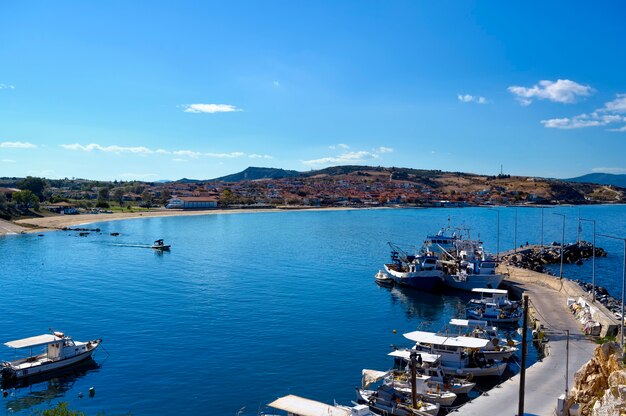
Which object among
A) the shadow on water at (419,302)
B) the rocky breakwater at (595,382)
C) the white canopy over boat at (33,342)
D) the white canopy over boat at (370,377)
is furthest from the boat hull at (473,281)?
the white canopy over boat at (33,342)

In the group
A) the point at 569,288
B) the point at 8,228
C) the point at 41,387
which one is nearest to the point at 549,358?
the point at 569,288

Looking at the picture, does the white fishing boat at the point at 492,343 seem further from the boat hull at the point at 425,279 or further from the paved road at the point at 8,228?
the paved road at the point at 8,228

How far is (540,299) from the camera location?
1671 inches

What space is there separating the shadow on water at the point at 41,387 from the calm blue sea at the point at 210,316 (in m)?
0.13

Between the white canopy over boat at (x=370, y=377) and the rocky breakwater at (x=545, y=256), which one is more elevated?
the rocky breakwater at (x=545, y=256)

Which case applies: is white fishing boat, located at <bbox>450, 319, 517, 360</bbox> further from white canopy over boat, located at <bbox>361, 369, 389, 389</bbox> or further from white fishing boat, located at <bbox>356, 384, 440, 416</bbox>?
white fishing boat, located at <bbox>356, 384, 440, 416</bbox>

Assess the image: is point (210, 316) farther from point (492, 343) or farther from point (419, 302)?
point (492, 343)

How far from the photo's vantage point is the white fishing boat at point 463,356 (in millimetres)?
28141

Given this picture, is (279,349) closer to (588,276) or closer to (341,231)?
(588,276)

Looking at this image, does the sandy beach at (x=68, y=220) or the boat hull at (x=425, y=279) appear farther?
the sandy beach at (x=68, y=220)

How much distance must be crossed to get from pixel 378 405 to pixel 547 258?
61.4 metres

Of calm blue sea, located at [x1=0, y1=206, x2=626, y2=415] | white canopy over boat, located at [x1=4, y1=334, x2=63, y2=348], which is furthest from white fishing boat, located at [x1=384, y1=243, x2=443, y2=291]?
white canopy over boat, located at [x1=4, y1=334, x2=63, y2=348]

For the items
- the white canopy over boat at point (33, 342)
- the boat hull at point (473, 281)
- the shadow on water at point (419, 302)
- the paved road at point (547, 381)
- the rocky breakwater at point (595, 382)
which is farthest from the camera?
the boat hull at point (473, 281)

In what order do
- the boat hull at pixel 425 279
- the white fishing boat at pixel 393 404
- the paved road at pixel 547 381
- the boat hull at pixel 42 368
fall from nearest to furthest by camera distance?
the paved road at pixel 547 381, the white fishing boat at pixel 393 404, the boat hull at pixel 42 368, the boat hull at pixel 425 279
